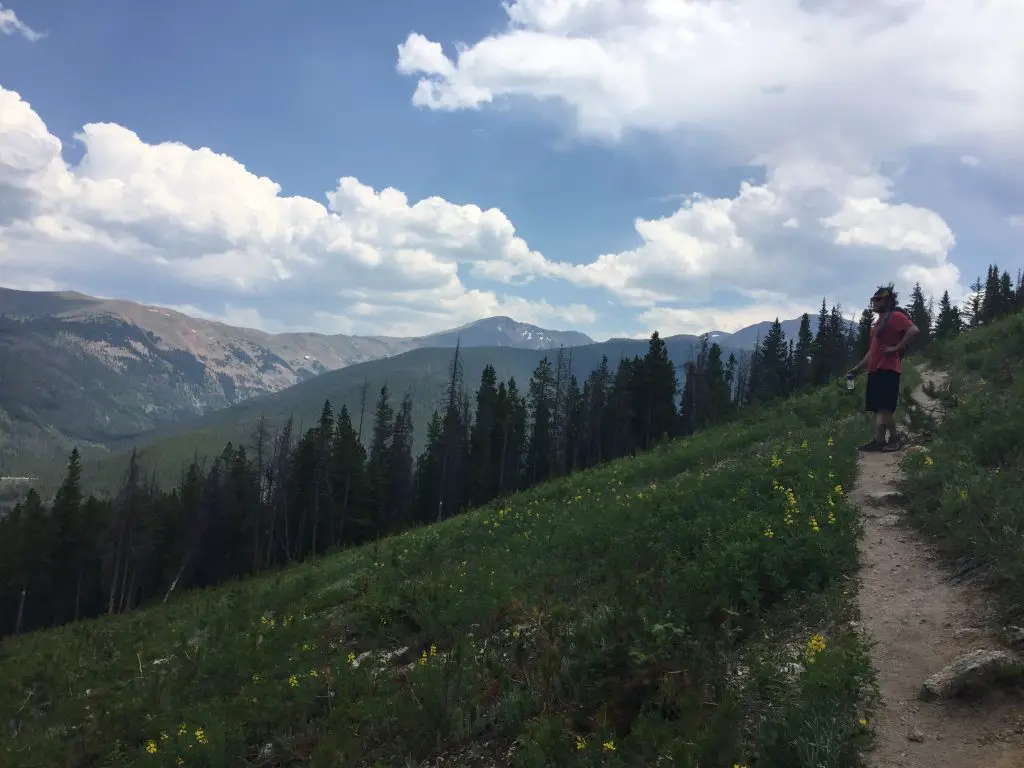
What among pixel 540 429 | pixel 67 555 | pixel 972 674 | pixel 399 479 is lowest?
pixel 67 555

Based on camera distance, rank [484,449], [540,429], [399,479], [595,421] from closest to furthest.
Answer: [484,449], [399,479], [595,421], [540,429]

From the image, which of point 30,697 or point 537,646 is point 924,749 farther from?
point 30,697

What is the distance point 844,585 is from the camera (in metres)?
6.86

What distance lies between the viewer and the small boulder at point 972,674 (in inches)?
192

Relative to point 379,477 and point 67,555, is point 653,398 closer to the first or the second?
point 379,477

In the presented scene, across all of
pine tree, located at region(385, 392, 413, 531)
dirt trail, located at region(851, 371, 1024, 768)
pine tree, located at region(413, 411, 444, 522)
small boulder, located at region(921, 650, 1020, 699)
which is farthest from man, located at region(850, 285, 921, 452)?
pine tree, located at region(385, 392, 413, 531)

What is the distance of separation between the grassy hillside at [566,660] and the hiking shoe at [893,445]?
1.11 m

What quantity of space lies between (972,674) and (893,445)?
8410 mm

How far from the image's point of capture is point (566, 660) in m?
6.64

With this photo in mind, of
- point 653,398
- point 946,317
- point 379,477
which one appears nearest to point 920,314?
point 946,317

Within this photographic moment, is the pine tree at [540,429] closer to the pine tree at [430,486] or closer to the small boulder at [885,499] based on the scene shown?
the pine tree at [430,486]

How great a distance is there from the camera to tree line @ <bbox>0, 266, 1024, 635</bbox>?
57.2 metres

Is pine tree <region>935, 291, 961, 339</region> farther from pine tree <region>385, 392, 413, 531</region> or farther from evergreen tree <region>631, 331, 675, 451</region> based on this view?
pine tree <region>385, 392, 413, 531</region>

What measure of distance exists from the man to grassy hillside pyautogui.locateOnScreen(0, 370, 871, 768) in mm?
1210
